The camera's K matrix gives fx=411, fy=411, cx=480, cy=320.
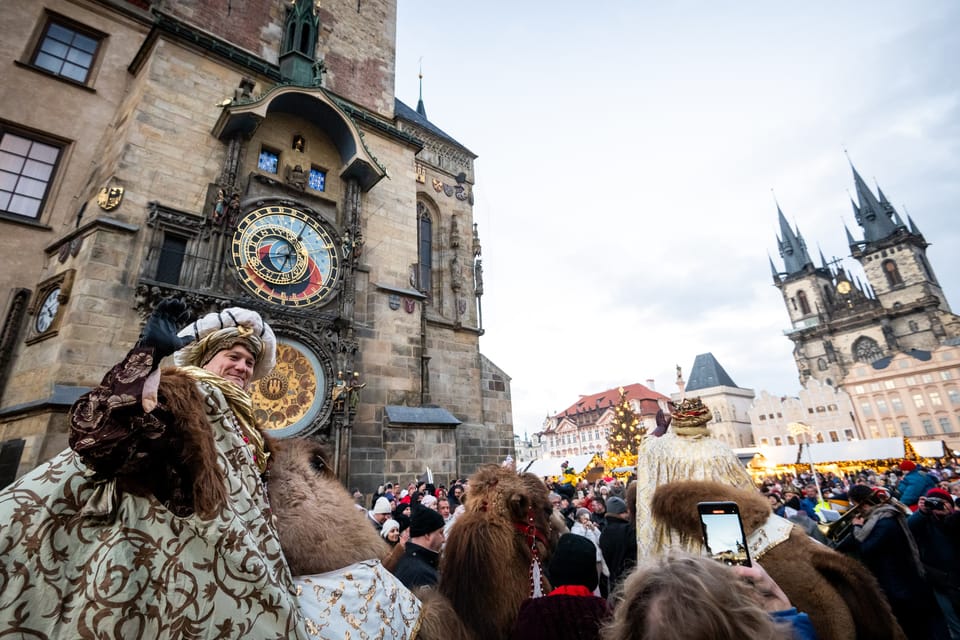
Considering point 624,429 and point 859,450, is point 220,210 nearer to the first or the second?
point 859,450

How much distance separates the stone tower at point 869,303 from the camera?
55938mm

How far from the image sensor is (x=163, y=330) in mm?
1396

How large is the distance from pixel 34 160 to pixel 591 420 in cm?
6949

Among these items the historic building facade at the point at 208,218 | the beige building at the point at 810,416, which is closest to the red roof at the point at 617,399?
the beige building at the point at 810,416

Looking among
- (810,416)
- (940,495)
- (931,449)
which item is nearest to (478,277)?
(940,495)

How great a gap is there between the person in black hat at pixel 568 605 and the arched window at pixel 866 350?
78074 millimetres

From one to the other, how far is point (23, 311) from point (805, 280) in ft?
295

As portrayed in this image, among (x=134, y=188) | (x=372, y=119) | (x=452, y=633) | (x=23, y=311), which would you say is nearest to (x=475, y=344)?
(x=372, y=119)

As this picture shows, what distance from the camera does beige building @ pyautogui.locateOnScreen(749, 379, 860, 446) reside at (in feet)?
169

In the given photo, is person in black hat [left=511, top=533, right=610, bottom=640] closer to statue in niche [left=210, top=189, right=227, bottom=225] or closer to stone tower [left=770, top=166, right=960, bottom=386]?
statue in niche [left=210, top=189, right=227, bottom=225]

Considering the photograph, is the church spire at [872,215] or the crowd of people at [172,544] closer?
the crowd of people at [172,544]

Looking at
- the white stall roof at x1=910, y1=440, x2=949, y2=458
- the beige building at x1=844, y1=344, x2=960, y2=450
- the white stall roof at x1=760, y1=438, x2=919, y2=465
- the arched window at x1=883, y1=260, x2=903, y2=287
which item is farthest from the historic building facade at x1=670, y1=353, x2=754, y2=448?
the white stall roof at x1=760, y1=438, x2=919, y2=465

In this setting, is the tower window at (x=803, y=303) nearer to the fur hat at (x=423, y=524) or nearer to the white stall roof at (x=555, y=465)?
the white stall roof at (x=555, y=465)

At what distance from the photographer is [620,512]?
486 centimetres
